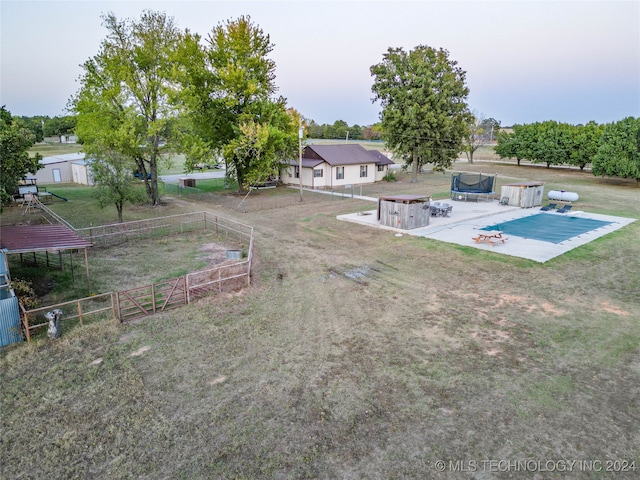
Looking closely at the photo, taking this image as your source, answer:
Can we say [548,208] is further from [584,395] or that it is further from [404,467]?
[404,467]

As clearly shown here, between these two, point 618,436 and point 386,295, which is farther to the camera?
point 386,295

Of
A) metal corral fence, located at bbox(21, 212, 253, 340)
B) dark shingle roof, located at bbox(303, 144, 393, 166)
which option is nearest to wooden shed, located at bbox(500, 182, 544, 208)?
dark shingle roof, located at bbox(303, 144, 393, 166)

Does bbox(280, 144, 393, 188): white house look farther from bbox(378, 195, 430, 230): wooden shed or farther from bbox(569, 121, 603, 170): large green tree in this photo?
bbox(569, 121, 603, 170): large green tree

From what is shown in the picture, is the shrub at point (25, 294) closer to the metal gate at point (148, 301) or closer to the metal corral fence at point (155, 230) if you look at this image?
the metal gate at point (148, 301)

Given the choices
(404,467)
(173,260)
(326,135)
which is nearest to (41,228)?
(173,260)

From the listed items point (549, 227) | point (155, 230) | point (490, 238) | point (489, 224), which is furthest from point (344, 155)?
point (490, 238)

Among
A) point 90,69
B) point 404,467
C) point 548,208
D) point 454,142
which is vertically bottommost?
point 404,467

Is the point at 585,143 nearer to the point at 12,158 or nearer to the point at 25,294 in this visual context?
the point at 12,158

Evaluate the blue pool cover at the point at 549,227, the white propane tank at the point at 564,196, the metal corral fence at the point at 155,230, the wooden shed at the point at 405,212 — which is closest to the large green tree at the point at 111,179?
the metal corral fence at the point at 155,230
